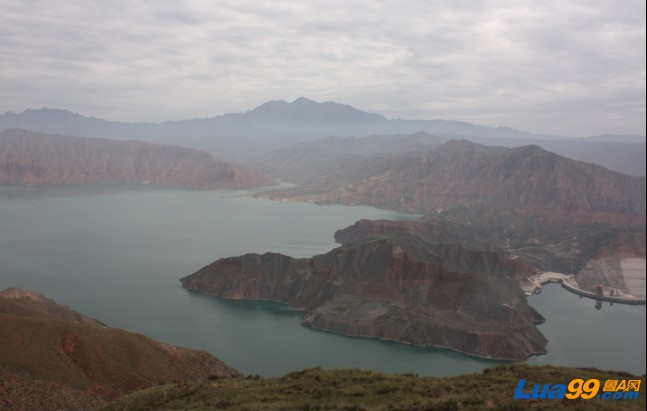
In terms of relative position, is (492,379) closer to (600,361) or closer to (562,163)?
(600,361)

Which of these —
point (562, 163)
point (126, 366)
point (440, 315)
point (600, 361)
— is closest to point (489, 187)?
point (562, 163)

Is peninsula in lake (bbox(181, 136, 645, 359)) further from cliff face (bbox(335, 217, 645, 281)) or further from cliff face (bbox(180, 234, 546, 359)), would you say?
cliff face (bbox(335, 217, 645, 281))

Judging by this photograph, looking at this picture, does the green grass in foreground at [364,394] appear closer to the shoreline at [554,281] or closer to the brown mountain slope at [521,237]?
the shoreline at [554,281]

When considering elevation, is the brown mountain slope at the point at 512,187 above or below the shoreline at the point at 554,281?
above

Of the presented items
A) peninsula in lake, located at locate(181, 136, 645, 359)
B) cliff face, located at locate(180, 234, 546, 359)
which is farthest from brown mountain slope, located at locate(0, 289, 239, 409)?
peninsula in lake, located at locate(181, 136, 645, 359)

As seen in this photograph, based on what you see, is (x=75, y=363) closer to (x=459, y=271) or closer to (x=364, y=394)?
(x=364, y=394)

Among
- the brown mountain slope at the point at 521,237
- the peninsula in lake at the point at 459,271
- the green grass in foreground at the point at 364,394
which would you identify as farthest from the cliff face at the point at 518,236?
the green grass in foreground at the point at 364,394
